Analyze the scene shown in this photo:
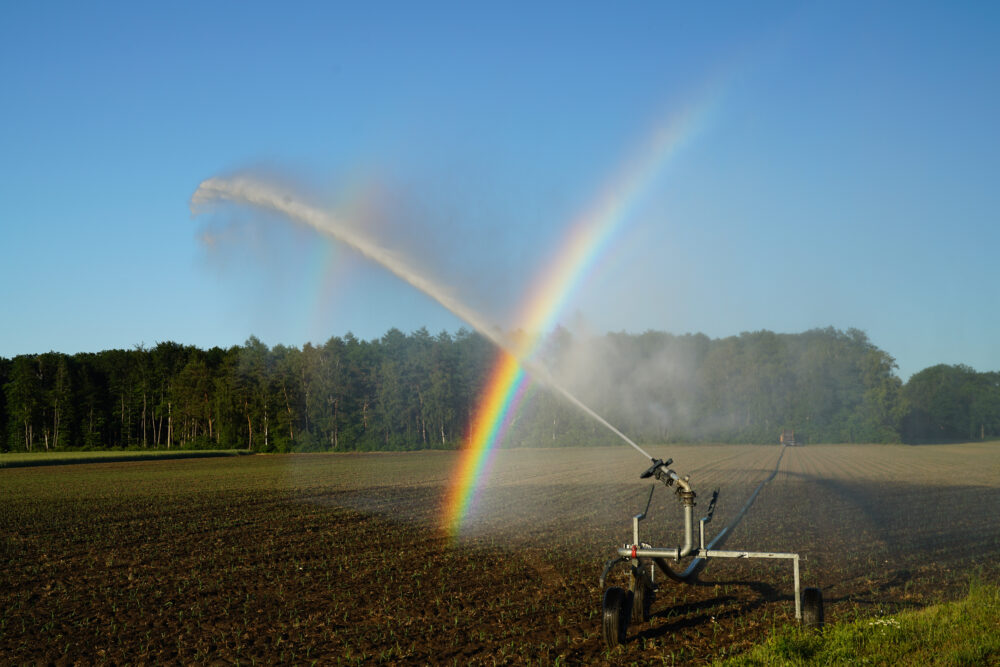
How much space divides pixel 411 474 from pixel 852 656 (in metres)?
36.5

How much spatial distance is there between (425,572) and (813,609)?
7.10 metres

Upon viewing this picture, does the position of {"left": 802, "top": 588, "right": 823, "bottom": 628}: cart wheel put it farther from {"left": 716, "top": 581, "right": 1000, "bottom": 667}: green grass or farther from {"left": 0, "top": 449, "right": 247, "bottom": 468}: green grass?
{"left": 0, "top": 449, "right": 247, "bottom": 468}: green grass

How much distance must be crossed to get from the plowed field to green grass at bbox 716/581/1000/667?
0.77 metres

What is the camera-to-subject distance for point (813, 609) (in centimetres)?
884

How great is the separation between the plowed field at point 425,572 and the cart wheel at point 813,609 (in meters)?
0.66

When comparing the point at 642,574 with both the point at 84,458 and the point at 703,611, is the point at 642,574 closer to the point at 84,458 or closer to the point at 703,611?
the point at 703,611

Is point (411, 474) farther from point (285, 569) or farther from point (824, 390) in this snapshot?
point (824, 390)

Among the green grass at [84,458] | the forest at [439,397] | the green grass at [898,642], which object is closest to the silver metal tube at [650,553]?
the green grass at [898,642]

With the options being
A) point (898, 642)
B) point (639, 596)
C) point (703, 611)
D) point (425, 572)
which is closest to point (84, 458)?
point (425, 572)

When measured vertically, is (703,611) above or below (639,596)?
below

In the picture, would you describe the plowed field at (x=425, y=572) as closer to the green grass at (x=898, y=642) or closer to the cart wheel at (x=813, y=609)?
the cart wheel at (x=813, y=609)

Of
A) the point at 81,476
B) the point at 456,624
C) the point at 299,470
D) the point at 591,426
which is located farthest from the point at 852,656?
the point at 591,426

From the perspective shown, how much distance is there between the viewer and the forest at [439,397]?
81375mm

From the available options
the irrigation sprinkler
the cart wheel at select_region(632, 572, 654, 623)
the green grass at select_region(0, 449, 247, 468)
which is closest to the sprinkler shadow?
A: the cart wheel at select_region(632, 572, 654, 623)
